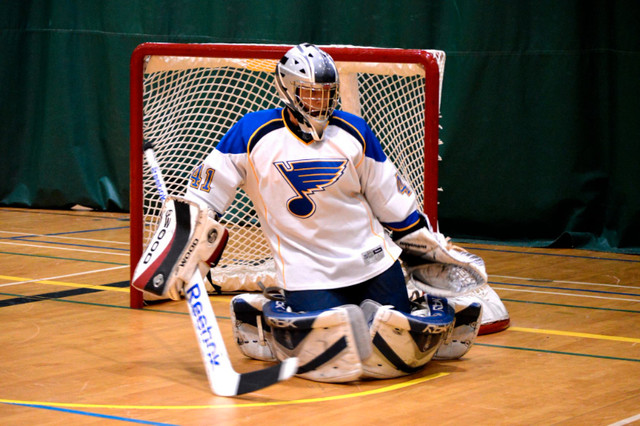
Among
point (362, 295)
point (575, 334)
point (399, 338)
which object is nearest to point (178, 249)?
point (362, 295)

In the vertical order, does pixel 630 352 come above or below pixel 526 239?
above

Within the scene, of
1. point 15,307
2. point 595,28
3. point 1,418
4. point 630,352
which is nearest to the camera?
point 1,418

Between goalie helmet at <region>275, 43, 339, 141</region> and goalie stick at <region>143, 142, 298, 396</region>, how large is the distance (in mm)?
696

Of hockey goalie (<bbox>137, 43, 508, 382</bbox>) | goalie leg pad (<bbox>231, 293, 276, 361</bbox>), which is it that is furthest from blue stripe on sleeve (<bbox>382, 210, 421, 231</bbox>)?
goalie leg pad (<bbox>231, 293, 276, 361</bbox>)

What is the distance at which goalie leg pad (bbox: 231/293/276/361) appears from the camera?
12.6 feet

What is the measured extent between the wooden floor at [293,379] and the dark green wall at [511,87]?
1.40 m

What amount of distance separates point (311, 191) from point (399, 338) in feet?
2.06

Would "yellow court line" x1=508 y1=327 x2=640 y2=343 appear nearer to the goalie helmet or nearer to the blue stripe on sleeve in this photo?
the blue stripe on sleeve

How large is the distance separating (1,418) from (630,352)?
2.48 metres

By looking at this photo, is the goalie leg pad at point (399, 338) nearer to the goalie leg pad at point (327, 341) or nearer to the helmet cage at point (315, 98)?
the goalie leg pad at point (327, 341)

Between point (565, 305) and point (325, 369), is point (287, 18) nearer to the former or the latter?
point (565, 305)

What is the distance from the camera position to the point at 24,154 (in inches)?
379

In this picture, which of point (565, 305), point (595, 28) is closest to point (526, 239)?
point (595, 28)

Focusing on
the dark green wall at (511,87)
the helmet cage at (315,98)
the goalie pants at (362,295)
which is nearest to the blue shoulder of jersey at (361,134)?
the helmet cage at (315,98)
